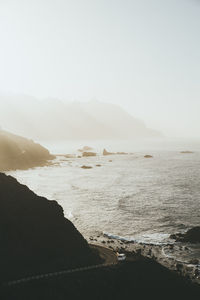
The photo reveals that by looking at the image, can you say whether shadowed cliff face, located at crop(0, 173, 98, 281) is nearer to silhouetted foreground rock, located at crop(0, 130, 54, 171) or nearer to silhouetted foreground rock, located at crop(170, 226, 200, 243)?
silhouetted foreground rock, located at crop(170, 226, 200, 243)

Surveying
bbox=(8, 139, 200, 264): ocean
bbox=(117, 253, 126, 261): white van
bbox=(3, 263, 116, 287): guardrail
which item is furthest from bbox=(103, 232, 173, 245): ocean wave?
bbox=(3, 263, 116, 287): guardrail

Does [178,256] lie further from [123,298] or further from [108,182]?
[108,182]

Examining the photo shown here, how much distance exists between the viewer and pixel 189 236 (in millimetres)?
27922

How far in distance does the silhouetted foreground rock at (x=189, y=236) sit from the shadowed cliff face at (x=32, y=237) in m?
11.3

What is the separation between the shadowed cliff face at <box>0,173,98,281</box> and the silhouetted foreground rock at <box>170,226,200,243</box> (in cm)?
1135

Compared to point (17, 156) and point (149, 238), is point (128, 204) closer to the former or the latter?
point (149, 238)

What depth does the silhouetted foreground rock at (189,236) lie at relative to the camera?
27438 mm

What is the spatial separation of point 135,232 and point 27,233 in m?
15.1

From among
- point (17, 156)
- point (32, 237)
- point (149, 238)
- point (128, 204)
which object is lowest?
point (149, 238)

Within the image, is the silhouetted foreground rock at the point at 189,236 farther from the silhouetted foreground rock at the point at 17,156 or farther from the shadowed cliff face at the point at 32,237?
the silhouetted foreground rock at the point at 17,156

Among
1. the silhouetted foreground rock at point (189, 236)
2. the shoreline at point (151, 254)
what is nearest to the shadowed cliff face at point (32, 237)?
the shoreline at point (151, 254)

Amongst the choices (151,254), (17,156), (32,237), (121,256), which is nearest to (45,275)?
(32,237)

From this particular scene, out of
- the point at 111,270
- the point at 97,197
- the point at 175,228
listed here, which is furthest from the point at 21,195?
the point at 97,197

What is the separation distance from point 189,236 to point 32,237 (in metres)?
17.1
